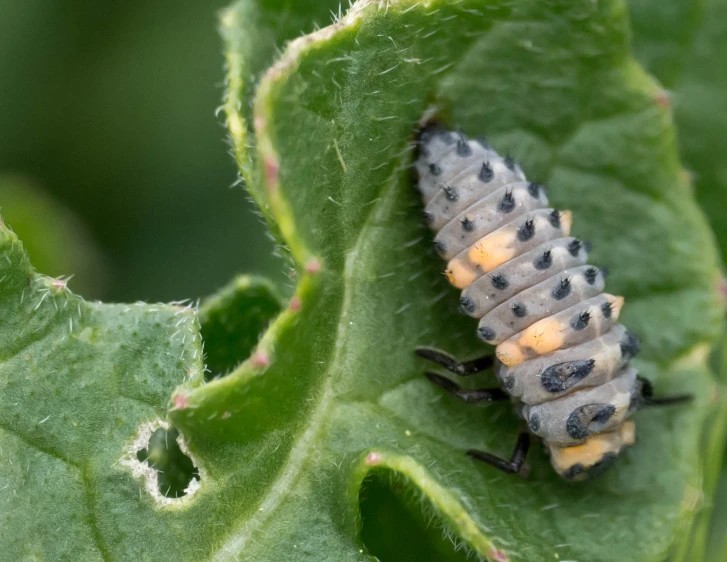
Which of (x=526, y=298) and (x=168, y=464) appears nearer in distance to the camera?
(x=168, y=464)

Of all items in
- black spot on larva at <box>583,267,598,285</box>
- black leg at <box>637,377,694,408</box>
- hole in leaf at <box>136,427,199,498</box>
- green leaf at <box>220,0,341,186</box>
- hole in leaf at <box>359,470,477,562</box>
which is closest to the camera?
green leaf at <box>220,0,341,186</box>

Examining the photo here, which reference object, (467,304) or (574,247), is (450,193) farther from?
(574,247)

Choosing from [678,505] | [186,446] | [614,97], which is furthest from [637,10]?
[186,446]

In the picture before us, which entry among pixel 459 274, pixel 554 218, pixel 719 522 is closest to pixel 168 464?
pixel 459 274

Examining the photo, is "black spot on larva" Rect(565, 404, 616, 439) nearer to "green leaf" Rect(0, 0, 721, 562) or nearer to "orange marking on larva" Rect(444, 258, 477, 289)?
"green leaf" Rect(0, 0, 721, 562)

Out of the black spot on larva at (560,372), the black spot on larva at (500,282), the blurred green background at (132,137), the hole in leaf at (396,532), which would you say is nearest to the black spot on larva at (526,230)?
the black spot on larva at (500,282)

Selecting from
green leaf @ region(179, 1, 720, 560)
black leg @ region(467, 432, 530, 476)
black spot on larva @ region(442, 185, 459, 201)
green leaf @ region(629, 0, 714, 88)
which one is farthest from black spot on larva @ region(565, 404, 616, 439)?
green leaf @ region(629, 0, 714, 88)

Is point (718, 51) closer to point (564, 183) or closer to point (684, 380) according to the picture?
point (564, 183)
